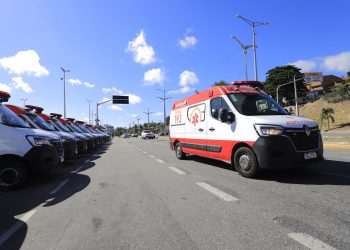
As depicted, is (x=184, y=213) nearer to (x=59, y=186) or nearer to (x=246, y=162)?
(x=246, y=162)

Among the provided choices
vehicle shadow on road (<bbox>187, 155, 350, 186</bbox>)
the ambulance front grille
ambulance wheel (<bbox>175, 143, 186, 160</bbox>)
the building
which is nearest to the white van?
vehicle shadow on road (<bbox>187, 155, 350, 186</bbox>)

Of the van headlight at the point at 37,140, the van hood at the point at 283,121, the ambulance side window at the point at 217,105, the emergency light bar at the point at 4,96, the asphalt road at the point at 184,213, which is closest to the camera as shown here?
the asphalt road at the point at 184,213

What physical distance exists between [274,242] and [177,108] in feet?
33.8

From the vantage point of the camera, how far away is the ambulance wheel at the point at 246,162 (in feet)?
25.1

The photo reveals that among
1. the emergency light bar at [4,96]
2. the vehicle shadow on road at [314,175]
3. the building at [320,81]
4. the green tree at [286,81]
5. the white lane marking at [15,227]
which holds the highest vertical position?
the building at [320,81]

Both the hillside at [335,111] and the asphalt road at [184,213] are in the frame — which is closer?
the asphalt road at [184,213]

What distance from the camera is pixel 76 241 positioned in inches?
160

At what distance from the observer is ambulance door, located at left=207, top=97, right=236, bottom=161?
870cm

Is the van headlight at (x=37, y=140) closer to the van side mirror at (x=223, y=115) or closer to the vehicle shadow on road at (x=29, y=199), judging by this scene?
the vehicle shadow on road at (x=29, y=199)

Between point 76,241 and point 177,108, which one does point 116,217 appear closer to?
point 76,241

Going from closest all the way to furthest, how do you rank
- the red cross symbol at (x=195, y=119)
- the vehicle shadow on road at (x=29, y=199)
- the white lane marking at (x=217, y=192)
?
the vehicle shadow on road at (x=29, y=199)
the white lane marking at (x=217, y=192)
the red cross symbol at (x=195, y=119)

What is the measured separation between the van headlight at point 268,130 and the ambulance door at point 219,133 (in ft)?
3.38

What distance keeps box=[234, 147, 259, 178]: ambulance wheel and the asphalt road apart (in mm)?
207

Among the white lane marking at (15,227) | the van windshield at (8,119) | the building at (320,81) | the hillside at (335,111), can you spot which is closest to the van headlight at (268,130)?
the white lane marking at (15,227)
